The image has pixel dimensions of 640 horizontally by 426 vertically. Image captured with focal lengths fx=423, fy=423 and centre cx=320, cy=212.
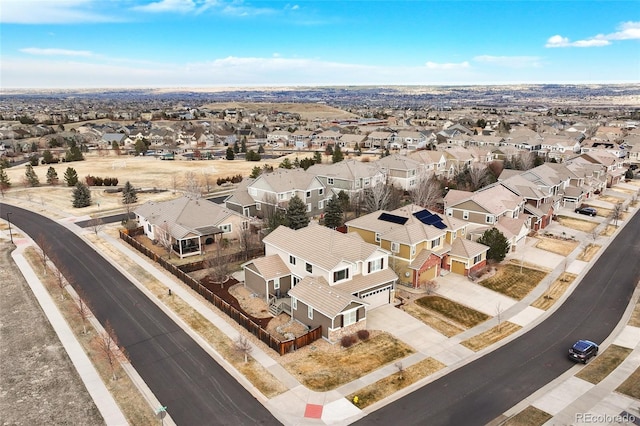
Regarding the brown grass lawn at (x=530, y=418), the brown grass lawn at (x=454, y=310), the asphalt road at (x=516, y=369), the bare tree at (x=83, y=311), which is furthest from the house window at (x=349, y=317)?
the bare tree at (x=83, y=311)

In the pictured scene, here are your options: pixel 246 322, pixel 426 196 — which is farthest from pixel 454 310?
pixel 426 196

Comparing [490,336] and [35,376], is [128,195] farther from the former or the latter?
[490,336]

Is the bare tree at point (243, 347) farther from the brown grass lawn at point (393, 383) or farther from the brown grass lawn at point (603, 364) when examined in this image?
the brown grass lawn at point (603, 364)

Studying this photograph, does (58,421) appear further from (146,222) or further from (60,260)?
(146,222)

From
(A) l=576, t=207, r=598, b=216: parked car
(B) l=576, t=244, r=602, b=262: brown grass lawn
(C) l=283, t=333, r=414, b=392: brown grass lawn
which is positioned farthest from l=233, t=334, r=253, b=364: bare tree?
(A) l=576, t=207, r=598, b=216: parked car

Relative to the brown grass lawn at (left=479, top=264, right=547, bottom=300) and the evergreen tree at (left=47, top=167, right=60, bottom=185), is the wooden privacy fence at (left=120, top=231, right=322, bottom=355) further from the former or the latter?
the evergreen tree at (left=47, top=167, right=60, bottom=185)

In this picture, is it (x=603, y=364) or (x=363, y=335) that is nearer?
(x=603, y=364)

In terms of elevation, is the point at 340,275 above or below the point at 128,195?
below
